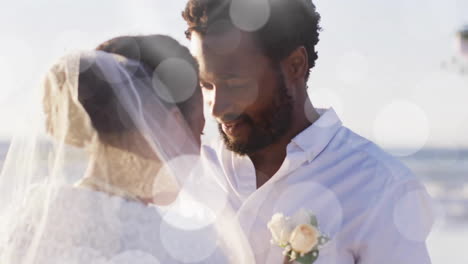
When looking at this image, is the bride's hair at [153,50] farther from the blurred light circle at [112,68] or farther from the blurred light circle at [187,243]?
the blurred light circle at [187,243]

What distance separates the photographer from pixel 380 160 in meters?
2.87

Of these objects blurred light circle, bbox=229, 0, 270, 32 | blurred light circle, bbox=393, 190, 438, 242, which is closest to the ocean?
blurred light circle, bbox=229, 0, 270, 32

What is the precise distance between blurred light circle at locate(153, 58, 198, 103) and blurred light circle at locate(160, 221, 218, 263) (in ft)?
1.85

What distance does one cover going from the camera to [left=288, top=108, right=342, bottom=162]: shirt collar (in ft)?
9.70

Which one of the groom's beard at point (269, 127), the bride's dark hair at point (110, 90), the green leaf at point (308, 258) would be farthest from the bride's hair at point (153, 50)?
the green leaf at point (308, 258)

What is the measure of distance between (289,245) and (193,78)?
0.86m

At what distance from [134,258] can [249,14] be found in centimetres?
159

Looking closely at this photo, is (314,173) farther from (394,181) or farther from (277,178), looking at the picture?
(394,181)

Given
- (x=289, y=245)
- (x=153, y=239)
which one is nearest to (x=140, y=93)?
(x=153, y=239)

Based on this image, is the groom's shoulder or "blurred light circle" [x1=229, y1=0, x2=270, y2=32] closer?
the groom's shoulder

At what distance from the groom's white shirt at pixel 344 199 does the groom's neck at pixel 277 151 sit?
3.1 inches

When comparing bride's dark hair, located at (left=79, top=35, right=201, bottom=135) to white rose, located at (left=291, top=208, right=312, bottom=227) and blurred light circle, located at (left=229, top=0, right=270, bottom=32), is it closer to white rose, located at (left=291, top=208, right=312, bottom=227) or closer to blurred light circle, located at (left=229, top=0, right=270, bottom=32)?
blurred light circle, located at (left=229, top=0, right=270, bottom=32)

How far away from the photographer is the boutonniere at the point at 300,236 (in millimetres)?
2367

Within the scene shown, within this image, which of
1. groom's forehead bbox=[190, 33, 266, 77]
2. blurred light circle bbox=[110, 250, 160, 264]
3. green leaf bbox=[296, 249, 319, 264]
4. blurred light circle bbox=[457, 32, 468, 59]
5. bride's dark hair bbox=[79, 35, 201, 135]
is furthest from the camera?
blurred light circle bbox=[457, 32, 468, 59]
